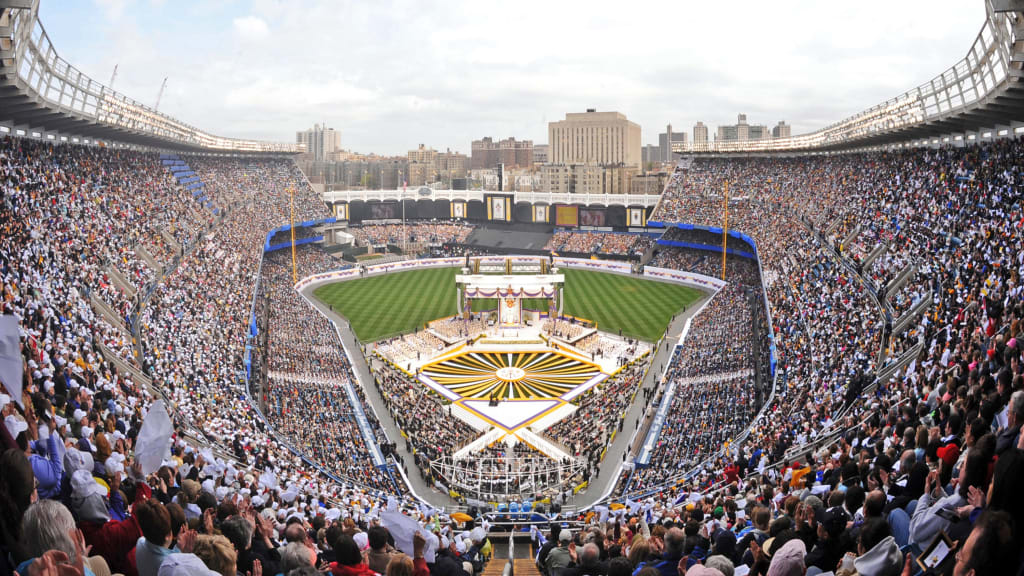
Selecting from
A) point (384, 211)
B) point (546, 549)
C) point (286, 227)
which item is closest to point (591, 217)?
point (384, 211)

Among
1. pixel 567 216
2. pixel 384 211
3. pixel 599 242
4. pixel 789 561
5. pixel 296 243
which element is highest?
pixel 384 211

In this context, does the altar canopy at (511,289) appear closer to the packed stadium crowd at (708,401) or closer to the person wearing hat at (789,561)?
the packed stadium crowd at (708,401)

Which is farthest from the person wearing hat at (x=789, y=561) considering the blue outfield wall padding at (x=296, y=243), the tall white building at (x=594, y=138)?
the tall white building at (x=594, y=138)

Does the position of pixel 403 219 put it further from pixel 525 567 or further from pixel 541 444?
pixel 525 567

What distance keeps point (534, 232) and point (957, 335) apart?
69.1 meters

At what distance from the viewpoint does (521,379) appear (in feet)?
110

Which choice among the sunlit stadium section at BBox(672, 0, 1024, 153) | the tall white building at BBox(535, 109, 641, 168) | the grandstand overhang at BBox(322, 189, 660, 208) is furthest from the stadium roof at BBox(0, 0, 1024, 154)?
the tall white building at BBox(535, 109, 641, 168)

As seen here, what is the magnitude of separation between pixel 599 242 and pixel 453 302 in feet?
89.7

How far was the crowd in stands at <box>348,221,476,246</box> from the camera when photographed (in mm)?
79188

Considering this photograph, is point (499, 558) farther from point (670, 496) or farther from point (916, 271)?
point (916, 271)

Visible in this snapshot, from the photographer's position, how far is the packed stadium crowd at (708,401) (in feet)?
16.9

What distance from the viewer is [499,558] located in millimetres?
13422

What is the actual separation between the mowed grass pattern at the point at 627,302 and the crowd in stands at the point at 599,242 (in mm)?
9000

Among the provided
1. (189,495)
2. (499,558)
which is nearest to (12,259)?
(189,495)
